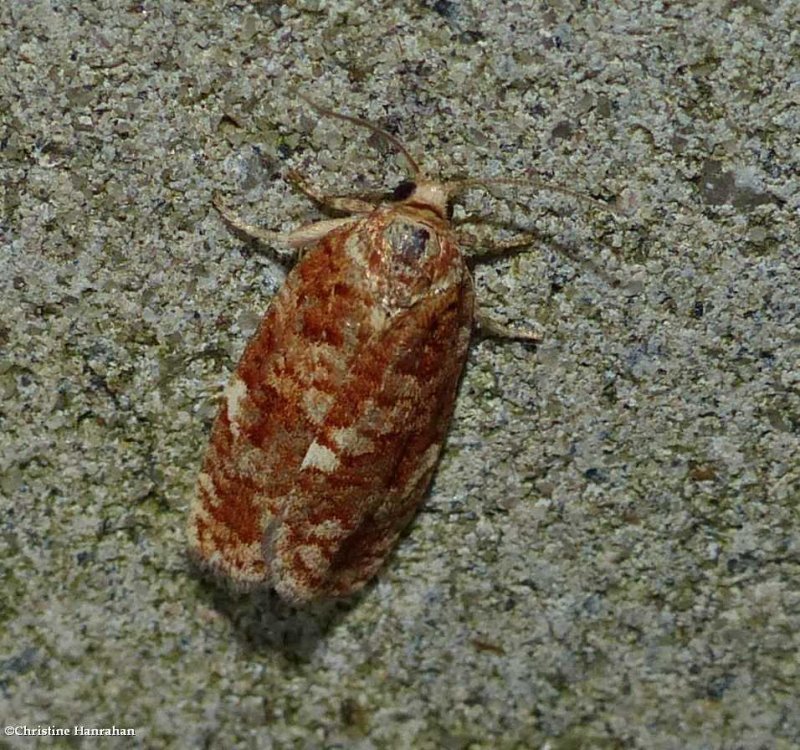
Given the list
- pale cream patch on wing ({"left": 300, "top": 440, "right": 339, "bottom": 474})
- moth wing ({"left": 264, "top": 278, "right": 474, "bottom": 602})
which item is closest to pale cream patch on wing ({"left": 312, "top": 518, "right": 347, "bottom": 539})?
moth wing ({"left": 264, "top": 278, "right": 474, "bottom": 602})

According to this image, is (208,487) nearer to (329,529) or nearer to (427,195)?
(329,529)

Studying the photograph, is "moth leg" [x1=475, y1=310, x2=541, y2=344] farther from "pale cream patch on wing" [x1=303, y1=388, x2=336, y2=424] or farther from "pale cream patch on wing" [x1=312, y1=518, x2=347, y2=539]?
"pale cream patch on wing" [x1=312, y1=518, x2=347, y2=539]

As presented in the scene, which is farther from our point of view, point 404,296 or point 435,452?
point 435,452

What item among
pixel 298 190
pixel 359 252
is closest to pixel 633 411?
pixel 359 252

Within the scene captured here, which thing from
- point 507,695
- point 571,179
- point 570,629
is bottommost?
point 507,695

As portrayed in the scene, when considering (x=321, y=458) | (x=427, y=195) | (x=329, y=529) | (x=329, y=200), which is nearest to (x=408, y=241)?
(x=427, y=195)

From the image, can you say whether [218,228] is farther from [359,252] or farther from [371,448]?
[371,448]

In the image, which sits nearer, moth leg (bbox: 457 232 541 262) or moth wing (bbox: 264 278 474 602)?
moth wing (bbox: 264 278 474 602)

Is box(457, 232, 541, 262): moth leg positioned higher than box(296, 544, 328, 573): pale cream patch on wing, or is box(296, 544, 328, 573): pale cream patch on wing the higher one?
box(457, 232, 541, 262): moth leg
